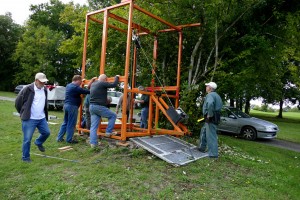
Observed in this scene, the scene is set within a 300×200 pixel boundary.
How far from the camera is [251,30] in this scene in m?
9.34

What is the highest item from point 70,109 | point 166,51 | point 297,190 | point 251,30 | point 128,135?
point 251,30

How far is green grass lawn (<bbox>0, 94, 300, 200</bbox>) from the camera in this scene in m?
4.48

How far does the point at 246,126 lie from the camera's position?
43.6ft

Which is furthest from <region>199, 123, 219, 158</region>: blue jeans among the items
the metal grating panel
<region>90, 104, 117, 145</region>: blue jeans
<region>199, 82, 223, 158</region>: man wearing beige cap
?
<region>90, 104, 117, 145</region>: blue jeans

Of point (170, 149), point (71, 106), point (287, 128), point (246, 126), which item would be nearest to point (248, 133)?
point (246, 126)

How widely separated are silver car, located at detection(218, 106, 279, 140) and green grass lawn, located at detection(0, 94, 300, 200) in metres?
6.08

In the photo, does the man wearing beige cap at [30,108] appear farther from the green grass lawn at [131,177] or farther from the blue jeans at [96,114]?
the blue jeans at [96,114]

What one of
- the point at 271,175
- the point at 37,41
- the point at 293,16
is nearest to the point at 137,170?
the point at 271,175

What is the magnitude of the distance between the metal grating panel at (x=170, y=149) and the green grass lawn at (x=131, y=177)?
15 centimetres

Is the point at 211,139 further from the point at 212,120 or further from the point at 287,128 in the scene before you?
the point at 287,128

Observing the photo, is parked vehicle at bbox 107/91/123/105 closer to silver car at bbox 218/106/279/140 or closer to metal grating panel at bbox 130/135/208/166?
silver car at bbox 218/106/279/140

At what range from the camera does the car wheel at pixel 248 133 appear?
43.0 ft

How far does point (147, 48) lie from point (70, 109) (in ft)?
12.6

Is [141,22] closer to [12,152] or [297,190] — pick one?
[12,152]
